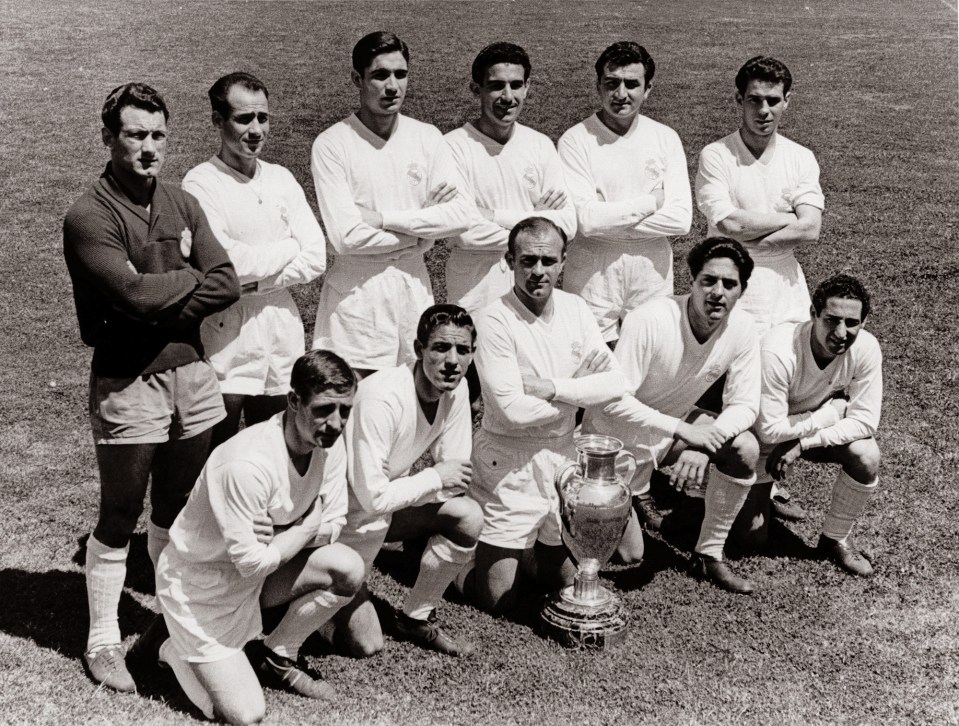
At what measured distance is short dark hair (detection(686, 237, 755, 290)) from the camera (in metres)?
6.04

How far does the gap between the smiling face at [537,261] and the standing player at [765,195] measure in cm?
150

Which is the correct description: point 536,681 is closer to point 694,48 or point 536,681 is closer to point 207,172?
point 207,172

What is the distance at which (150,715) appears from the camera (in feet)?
15.9

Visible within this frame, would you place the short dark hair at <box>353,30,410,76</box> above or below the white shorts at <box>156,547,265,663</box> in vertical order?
above

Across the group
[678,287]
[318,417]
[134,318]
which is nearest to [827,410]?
[318,417]

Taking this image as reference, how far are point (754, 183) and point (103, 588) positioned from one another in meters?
4.33

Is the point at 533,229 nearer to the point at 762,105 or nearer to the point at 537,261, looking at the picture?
the point at 537,261

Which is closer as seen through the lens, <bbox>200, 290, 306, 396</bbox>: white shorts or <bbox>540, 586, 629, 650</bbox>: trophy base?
<bbox>540, 586, 629, 650</bbox>: trophy base

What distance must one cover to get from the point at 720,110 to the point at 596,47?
4.92 m

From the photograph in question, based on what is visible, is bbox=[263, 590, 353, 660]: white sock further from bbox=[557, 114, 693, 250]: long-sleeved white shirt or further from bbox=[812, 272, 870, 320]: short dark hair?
bbox=[812, 272, 870, 320]: short dark hair

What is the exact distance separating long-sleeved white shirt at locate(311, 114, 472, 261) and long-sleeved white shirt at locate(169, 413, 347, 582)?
1534 mm

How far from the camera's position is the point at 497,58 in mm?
6457

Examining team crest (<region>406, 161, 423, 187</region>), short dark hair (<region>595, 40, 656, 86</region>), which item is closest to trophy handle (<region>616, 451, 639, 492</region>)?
team crest (<region>406, 161, 423, 187</region>)

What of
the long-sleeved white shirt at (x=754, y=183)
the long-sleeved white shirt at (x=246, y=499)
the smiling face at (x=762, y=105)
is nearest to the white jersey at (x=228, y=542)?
the long-sleeved white shirt at (x=246, y=499)
